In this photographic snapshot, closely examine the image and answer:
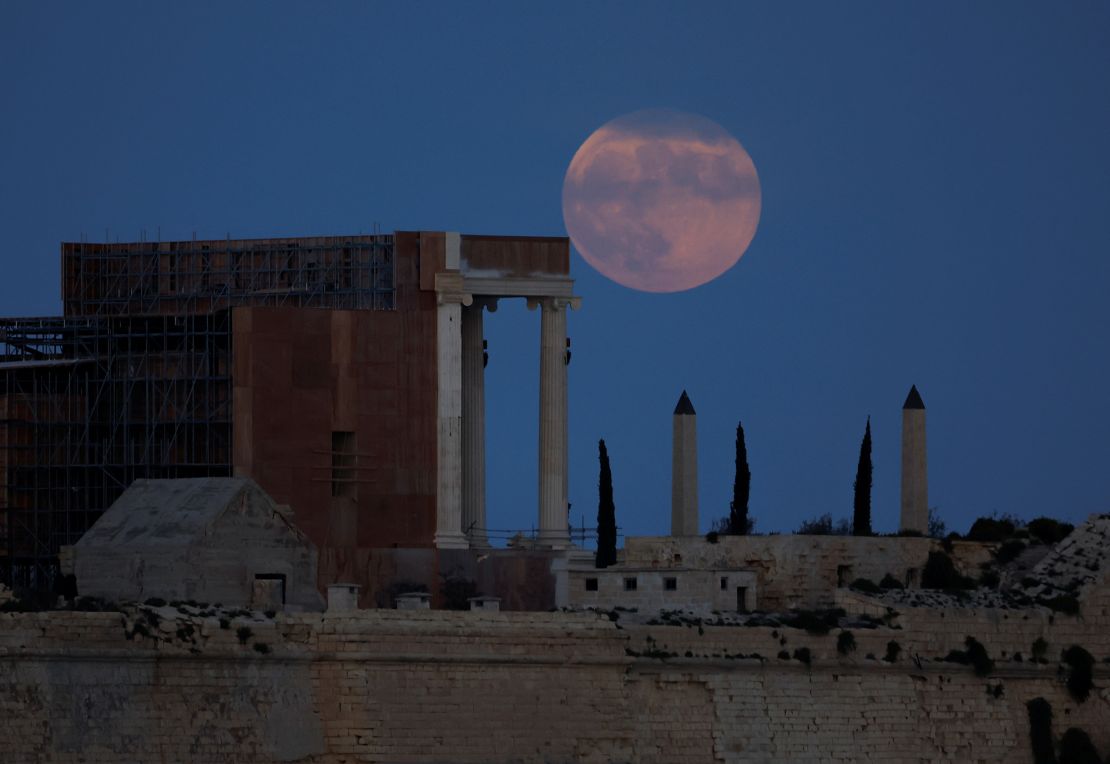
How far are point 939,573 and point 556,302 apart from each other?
12.5 metres

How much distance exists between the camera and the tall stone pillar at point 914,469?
6844cm

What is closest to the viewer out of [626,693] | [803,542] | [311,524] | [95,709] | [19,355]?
[95,709]

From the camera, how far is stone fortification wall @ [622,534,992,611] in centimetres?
6312

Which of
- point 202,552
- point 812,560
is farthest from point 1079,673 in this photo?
point 202,552

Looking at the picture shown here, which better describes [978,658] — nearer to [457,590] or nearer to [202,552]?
[202,552]

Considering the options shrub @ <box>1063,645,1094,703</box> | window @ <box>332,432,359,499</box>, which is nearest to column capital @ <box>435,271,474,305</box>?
window @ <box>332,432,359,499</box>

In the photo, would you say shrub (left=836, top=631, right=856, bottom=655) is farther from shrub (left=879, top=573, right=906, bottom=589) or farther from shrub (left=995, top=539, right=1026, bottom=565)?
shrub (left=995, top=539, right=1026, bottom=565)

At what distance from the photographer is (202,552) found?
5562cm

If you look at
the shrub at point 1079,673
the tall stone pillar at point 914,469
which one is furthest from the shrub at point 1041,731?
the tall stone pillar at point 914,469

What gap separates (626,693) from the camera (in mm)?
54125

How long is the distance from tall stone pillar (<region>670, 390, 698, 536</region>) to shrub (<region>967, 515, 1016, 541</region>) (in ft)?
21.0

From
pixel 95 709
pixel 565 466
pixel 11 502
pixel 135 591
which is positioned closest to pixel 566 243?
pixel 565 466

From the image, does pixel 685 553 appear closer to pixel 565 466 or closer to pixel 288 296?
pixel 565 466

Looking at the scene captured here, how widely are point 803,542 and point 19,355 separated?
21387mm
